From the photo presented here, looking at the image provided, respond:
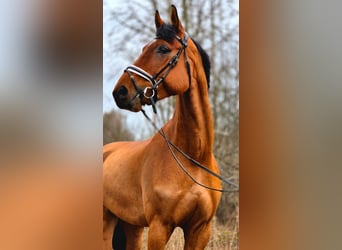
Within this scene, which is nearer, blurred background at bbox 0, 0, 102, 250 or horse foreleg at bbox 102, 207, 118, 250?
blurred background at bbox 0, 0, 102, 250

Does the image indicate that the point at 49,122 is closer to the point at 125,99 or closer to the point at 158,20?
the point at 125,99

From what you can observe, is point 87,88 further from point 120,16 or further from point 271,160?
point 271,160

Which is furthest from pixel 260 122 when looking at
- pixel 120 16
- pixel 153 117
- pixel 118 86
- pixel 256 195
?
pixel 120 16

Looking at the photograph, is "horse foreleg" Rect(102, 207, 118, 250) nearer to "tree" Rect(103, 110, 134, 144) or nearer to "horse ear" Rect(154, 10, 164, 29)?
"tree" Rect(103, 110, 134, 144)

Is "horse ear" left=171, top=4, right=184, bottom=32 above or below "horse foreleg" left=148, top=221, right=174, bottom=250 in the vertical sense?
above

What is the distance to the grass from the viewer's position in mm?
2301

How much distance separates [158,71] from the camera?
226 cm

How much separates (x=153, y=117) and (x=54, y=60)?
23.4 inches

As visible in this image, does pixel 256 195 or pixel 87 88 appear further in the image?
pixel 256 195

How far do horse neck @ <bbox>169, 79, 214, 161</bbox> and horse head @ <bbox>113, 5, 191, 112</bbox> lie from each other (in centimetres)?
7

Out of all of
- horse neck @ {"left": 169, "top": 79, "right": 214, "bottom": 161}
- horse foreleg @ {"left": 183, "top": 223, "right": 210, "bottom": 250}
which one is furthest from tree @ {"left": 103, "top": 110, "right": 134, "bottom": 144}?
horse foreleg @ {"left": 183, "top": 223, "right": 210, "bottom": 250}

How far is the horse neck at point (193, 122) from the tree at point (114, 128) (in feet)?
0.81

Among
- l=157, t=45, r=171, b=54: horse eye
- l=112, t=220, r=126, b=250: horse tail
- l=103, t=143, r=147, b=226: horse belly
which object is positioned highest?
l=157, t=45, r=171, b=54: horse eye

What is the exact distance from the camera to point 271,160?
2.45 meters
